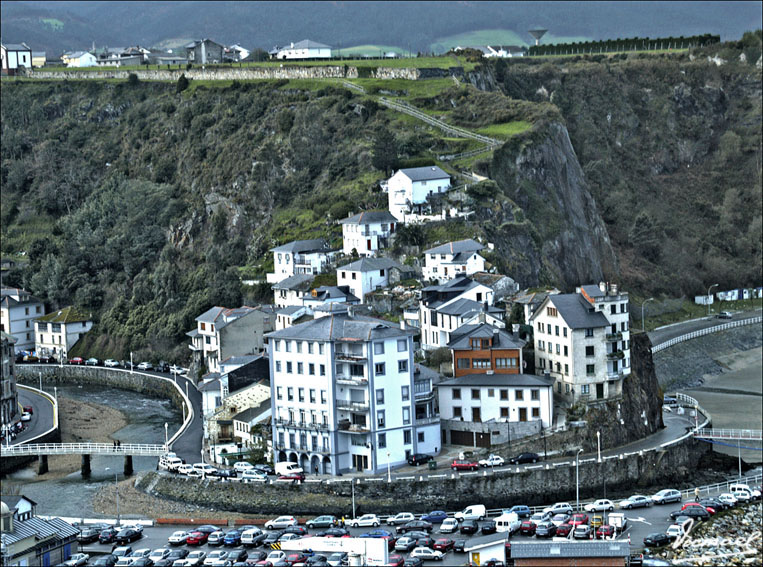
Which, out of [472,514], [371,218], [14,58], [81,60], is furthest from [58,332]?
[14,58]

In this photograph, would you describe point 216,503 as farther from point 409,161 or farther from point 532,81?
point 532,81

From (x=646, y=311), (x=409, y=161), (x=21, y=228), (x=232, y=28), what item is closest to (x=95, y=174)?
(x=21, y=228)

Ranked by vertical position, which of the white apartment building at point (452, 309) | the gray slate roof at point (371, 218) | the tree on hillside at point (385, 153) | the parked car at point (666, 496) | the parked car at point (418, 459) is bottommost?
the parked car at point (666, 496)

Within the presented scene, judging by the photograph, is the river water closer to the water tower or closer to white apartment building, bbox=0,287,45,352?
white apartment building, bbox=0,287,45,352

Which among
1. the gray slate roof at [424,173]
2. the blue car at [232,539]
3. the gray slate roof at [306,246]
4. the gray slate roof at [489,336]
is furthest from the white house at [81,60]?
the blue car at [232,539]

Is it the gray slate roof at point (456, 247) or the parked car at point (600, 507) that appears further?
the gray slate roof at point (456, 247)

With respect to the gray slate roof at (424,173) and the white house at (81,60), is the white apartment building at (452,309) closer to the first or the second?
the gray slate roof at (424,173)
